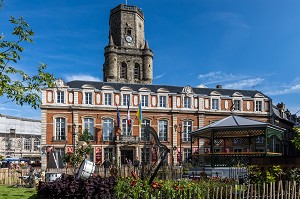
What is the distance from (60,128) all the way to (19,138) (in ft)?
166

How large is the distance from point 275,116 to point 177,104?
13882 millimetres

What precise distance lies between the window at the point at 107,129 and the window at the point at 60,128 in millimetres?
4582

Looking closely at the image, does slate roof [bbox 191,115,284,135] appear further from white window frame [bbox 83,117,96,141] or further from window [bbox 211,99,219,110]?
window [bbox 211,99,219,110]

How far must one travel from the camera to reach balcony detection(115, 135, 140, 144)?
139ft

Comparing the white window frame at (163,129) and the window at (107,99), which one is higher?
the window at (107,99)

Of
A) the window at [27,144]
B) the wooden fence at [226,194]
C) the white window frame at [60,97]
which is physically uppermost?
the white window frame at [60,97]

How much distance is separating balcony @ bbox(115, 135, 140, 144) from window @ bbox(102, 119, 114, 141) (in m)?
1.22

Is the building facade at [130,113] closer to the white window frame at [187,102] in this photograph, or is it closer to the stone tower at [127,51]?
the white window frame at [187,102]

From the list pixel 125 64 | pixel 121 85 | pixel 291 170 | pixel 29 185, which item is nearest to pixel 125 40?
pixel 125 64

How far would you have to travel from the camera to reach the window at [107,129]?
43000mm

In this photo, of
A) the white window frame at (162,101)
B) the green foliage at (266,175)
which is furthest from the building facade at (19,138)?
the green foliage at (266,175)

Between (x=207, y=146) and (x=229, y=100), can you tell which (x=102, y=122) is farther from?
(x=229, y=100)

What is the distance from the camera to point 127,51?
60656 millimetres

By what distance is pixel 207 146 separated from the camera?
45.6m
